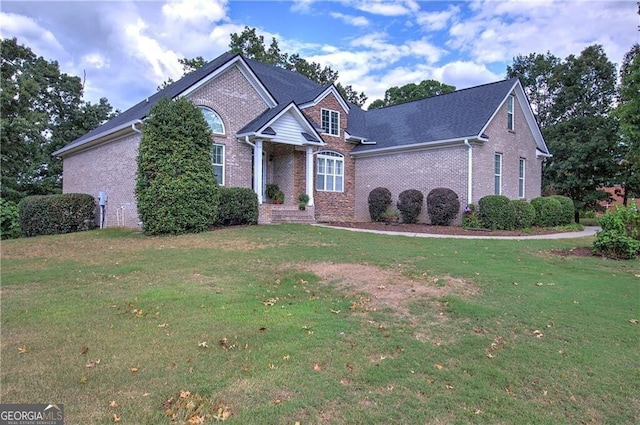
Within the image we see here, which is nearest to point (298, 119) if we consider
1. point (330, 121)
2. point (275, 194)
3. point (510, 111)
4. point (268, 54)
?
point (330, 121)

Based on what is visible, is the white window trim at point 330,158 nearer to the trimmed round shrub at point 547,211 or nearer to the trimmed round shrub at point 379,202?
the trimmed round shrub at point 379,202

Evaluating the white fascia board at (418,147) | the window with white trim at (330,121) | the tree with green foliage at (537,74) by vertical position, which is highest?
the tree with green foliage at (537,74)

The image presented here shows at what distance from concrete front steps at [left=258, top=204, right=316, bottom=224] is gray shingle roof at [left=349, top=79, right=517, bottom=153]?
556cm

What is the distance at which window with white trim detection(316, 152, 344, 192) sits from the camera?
20.3m

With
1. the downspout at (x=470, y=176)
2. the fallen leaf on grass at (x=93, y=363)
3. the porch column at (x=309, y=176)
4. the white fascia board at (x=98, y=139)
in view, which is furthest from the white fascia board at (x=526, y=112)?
the fallen leaf on grass at (x=93, y=363)

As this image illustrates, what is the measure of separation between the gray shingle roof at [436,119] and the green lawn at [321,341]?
11041 mm

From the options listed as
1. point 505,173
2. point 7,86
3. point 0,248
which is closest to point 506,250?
point 505,173

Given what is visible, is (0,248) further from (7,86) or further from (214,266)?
(7,86)

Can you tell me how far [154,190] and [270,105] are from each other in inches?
298

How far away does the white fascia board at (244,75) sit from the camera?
1571cm

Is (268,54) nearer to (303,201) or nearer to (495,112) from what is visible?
(303,201)

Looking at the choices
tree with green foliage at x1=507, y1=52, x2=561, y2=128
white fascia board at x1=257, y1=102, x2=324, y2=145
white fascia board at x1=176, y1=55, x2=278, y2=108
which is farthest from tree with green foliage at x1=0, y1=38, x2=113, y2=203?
tree with green foliage at x1=507, y1=52, x2=561, y2=128

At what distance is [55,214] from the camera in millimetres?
15914

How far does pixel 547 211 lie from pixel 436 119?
6739 millimetres
